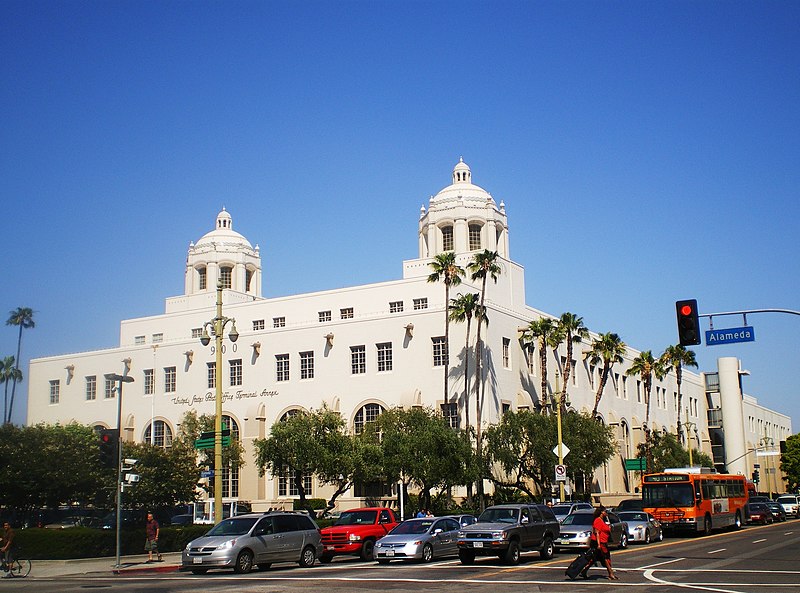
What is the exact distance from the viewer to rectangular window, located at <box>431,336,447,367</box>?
209ft

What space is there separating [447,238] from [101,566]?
47.5 metres

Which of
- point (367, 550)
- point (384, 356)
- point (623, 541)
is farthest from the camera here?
point (384, 356)

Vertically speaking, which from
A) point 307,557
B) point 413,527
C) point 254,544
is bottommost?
point 307,557

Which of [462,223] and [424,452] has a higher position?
[462,223]

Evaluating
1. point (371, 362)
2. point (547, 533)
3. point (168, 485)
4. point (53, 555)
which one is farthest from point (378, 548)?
point (371, 362)

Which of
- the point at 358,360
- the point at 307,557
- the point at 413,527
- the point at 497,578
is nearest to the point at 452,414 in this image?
the point at 358,360

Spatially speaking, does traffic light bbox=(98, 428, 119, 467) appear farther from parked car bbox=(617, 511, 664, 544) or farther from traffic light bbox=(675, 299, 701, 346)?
parked car bbox=(617, 511, 664, 544)

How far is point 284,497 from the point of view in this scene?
6569cm

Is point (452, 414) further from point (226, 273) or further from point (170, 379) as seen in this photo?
point (226, 273)

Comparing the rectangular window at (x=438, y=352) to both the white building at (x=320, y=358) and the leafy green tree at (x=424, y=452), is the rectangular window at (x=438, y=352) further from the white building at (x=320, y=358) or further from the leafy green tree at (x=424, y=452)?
the leafy green tree at (x=424, y=452)

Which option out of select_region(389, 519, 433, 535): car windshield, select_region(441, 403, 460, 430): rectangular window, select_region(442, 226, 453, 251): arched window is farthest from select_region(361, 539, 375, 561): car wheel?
select_region(442, 226, 453, 251): arched window

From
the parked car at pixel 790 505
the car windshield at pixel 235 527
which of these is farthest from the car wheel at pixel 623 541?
the parked car at pixel 790 505

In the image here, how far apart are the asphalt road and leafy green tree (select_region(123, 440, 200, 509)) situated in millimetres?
24656

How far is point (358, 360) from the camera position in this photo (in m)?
67.2
